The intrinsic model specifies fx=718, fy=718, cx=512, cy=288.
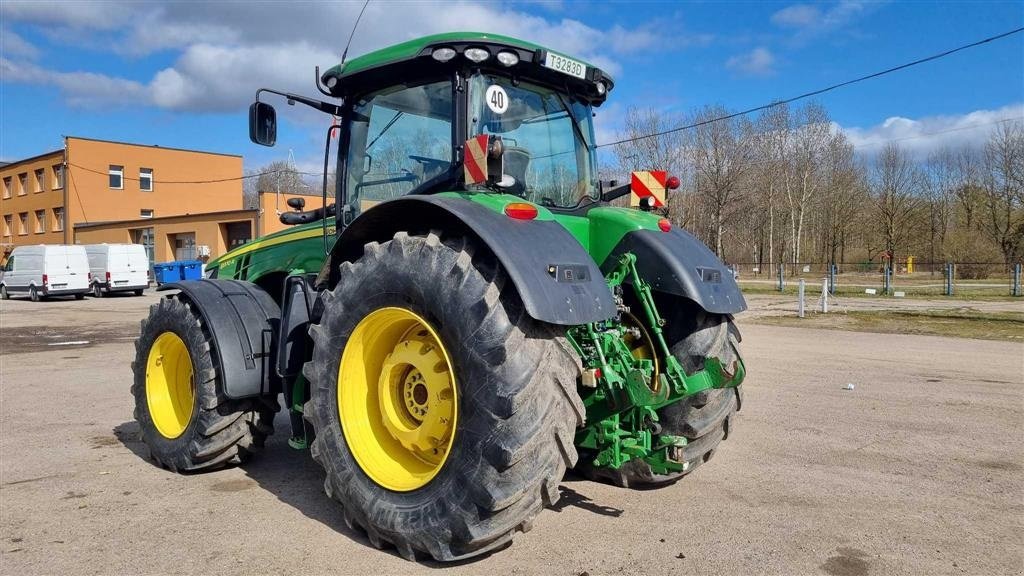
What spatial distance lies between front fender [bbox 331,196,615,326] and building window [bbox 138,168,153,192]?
4430 cm

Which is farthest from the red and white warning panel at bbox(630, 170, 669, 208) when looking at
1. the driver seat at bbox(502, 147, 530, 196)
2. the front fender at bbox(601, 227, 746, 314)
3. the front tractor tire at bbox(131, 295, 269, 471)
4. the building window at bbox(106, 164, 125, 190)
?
the building window at bbox(106, 164, 125, 190)

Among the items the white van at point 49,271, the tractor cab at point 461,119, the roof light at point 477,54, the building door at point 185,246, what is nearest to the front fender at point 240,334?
the tractor cab at point 461,119

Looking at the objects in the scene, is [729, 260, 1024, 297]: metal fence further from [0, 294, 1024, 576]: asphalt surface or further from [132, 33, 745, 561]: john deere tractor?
[132, 33, 745, 561]: john deere tractor

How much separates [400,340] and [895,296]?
2607cm

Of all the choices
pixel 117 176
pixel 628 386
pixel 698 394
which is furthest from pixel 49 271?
pixel 628 386

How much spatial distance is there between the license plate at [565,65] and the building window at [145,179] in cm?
4403

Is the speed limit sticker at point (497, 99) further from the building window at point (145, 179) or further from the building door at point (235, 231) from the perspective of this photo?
the building window at point (145, 179)

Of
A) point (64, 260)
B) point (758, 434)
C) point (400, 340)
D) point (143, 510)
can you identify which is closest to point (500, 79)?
point (400, 340)

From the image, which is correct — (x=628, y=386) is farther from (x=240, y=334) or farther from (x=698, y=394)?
(x=240, y=334)

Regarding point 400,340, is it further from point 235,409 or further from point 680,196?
point 680,196

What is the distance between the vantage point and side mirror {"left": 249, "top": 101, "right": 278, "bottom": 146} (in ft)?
15.8

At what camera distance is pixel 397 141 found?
456 centimetres

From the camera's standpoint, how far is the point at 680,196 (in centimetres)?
4575

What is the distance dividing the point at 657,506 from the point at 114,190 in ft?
148
